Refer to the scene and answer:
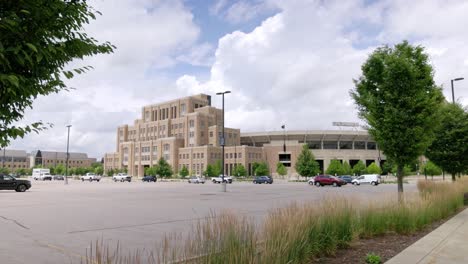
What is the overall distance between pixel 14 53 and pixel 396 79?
14106mm

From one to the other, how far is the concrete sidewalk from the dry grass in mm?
748

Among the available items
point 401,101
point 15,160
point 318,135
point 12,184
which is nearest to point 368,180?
point 12,184

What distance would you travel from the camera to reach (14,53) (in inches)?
129

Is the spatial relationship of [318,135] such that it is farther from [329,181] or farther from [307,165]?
[329,181]

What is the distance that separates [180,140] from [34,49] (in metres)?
130

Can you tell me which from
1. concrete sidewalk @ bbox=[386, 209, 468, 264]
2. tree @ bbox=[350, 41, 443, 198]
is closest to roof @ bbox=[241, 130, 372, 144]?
tree @ bbox=[350, 41, 443, 198]

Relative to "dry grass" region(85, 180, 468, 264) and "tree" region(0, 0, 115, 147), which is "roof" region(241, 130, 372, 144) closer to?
Answer: "dry grass" region(85, 180, 468, 264)

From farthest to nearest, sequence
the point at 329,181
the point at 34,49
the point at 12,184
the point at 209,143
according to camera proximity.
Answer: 1. the point at 209,143
2. the point at 329,181
3. the point at 12,184
4. the point at 34,49

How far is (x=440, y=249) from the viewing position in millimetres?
8117

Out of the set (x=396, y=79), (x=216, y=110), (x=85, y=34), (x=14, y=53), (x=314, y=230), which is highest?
(x=216, y=110)

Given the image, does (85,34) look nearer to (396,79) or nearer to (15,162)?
(396,79)

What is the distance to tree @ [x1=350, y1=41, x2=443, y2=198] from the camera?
14281mm

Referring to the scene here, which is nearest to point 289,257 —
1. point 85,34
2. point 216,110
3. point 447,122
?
point 85,34

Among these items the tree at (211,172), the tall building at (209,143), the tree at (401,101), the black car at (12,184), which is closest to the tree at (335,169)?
the tall building at (209,143)
